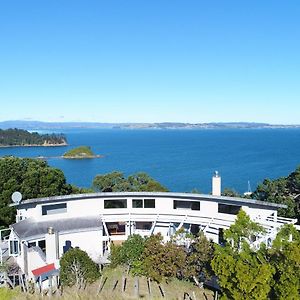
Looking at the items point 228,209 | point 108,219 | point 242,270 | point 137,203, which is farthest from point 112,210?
point 242,270

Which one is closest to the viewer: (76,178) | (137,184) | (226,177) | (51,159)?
(137,184)

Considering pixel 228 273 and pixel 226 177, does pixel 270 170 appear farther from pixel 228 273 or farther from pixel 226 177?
pixel 228 273

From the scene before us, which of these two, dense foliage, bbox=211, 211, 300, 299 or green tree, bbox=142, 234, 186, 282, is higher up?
dense foliage, bbox=211, 211, 300, 299

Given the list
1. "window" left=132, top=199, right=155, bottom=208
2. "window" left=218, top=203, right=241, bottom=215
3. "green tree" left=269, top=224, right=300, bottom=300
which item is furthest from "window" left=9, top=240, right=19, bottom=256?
"green tree" left=269, top=224, right=300, bottom=300

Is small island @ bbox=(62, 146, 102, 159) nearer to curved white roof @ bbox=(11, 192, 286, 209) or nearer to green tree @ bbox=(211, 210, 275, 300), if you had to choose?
curved white roof @ bbox=(11, 192, 286, 209)

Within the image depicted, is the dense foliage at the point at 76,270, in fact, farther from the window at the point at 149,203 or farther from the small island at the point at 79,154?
the small island at the point at 79,154

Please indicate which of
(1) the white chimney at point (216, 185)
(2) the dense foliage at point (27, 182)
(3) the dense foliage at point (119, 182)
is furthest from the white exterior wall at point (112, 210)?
(3) the dense foliage at point (119, 182)

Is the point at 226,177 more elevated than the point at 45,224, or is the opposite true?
the point at 45,224

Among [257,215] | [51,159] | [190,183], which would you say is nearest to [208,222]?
[257,215]
